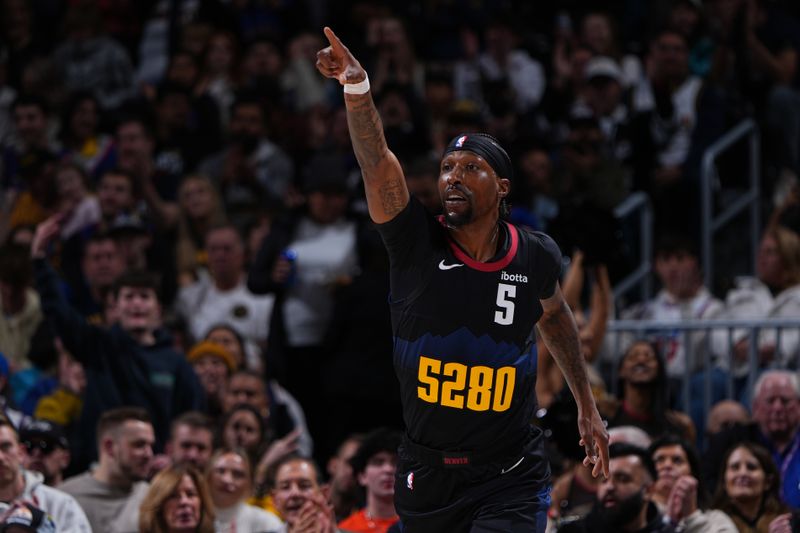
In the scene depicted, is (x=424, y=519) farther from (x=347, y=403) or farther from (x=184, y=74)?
(x=184, y=74)

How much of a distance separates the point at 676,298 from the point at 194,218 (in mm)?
→ 4245

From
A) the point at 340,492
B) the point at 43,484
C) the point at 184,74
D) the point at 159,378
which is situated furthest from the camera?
the point at 184,74

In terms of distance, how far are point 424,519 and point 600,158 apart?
23.5 ft

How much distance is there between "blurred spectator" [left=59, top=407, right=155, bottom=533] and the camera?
9352mm

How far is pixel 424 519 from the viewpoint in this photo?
6031 millimetres

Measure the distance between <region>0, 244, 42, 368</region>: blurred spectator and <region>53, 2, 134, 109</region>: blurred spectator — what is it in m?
4.34

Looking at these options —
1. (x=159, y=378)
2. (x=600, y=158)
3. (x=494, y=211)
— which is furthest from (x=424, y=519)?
(x=600, y=158)

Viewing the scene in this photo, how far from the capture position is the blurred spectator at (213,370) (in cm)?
1111

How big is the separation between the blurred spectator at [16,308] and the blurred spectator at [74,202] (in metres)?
1.27

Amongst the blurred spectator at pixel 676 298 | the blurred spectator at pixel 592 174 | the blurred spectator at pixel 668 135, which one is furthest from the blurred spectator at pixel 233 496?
the blurred spectator at pixel 668 135

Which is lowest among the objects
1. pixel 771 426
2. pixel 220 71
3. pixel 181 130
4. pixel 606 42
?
pixel 771 426

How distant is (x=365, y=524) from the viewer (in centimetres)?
901

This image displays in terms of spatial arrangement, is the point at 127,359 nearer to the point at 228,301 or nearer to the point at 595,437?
the point at 228,301

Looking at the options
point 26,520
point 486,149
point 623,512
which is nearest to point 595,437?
point 486,149
